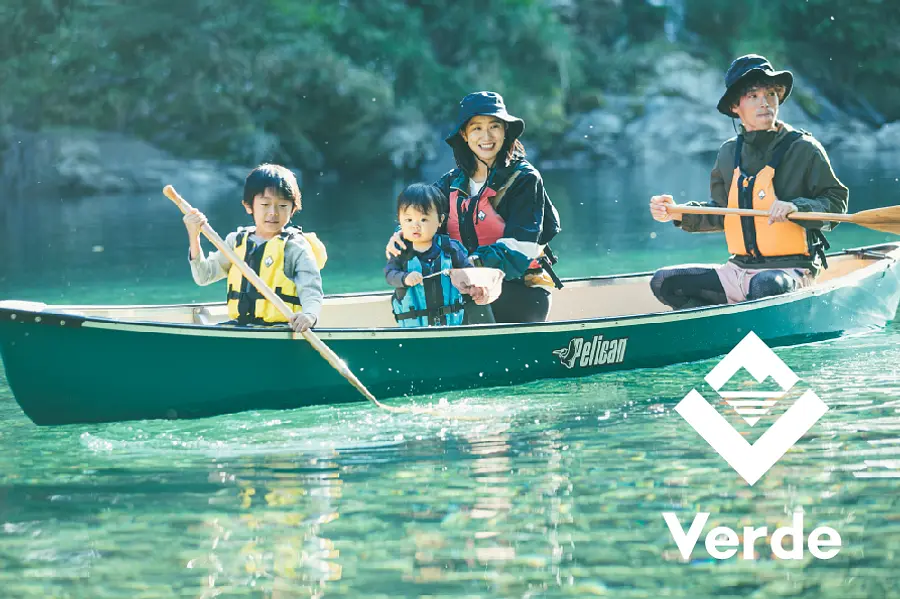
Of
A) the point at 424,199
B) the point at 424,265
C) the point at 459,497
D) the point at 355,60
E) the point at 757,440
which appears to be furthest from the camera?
the point at 355,60

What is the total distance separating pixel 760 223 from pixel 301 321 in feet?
9.44

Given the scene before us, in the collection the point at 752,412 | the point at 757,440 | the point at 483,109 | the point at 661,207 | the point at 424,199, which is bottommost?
the point at 757,440

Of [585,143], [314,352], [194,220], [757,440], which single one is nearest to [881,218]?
[757,440]

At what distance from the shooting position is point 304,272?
6.05 metres

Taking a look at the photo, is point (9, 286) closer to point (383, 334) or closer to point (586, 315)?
point (586, 315)

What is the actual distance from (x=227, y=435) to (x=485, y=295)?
1.40 meters

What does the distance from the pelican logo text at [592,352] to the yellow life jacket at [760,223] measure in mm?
1019

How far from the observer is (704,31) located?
3519 cm

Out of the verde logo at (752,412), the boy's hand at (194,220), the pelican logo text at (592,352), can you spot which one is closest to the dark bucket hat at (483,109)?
the pelican logo text at (592,352)

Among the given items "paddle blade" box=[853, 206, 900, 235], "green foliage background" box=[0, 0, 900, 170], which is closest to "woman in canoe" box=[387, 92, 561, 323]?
"paddle blade" box=[853, 206, 900, 235]

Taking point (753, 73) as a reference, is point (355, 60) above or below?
above

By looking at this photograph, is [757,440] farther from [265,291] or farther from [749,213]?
[265,291]

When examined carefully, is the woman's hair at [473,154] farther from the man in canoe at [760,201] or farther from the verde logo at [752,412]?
the verde logo at [752,412]

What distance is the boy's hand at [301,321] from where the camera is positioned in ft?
19.3
